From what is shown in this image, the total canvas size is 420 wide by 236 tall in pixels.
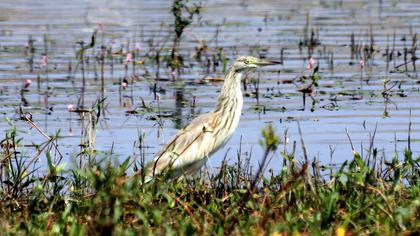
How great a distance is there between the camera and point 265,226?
5832 millimetres

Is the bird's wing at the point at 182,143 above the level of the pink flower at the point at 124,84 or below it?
below

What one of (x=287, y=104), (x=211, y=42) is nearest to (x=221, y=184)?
(x=287, y=104)

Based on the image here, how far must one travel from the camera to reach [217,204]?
6.86 metres

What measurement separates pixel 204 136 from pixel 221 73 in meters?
6.32

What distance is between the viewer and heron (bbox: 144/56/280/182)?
8391mm

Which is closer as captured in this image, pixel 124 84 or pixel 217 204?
pixel 217 204

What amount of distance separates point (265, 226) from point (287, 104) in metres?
7.07

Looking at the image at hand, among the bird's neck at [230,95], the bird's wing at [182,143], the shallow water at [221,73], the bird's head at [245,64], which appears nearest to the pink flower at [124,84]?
the shallow water at [221,73]

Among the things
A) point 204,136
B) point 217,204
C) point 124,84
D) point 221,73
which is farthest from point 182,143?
point 221,73

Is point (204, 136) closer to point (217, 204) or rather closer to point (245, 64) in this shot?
point (245, 64)

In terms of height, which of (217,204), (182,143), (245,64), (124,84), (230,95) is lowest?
(217,204)

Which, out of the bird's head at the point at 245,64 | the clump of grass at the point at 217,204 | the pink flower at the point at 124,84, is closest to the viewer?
the clump of grass at the point at 217,204

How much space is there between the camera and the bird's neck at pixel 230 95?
9.35 m

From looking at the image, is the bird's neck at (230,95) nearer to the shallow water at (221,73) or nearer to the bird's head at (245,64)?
the bird's head at (245,64)
